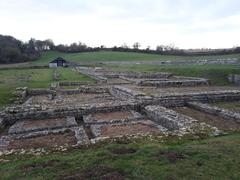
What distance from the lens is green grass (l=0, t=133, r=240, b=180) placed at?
569 centimetres

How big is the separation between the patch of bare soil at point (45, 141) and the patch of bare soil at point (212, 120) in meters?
6.13

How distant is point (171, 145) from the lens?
7.77 meters

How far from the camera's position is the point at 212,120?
471 inches

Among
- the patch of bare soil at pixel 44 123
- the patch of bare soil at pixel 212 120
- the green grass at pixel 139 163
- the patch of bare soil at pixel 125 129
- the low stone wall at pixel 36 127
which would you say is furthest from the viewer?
the patch of bare soil at pixel 44 123

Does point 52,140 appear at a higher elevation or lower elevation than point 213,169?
lower

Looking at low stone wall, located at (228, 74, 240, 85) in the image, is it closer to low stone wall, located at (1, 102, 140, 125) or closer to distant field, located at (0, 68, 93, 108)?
low stone wall, located at (1, 102, 140, 125)

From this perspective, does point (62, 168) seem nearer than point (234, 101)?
Answer: Yes

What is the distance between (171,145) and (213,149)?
49.6 inches

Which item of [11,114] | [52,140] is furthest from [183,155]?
[11,114]

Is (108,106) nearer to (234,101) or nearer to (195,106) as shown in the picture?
(195,106)

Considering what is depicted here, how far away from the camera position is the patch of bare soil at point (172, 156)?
251 inches

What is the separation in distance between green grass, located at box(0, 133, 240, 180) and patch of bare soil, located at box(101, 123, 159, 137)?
10.1 feet

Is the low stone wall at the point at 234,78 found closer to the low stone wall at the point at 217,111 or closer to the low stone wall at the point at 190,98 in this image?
the low stone wall at the point at 190,98

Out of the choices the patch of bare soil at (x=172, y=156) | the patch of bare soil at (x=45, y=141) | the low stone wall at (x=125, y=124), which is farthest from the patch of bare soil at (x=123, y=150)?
the low stone wall at (x=125, y=124)
